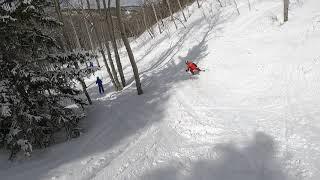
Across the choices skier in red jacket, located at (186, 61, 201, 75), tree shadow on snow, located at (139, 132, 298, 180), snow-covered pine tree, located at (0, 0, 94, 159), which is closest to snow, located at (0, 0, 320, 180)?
tree shadow on snow, located at (139, 132, 298, 180)

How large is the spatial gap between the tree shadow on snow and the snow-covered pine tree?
513cm

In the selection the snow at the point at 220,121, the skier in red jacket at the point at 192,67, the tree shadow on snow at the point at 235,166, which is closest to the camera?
the tree shadow on snow at the point at 235,166

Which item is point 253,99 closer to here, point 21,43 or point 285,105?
point 285,105

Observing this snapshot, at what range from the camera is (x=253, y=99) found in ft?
43.3

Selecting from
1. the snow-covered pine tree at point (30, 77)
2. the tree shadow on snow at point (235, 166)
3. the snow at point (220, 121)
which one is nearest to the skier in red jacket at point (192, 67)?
the snow at point (220, 121)

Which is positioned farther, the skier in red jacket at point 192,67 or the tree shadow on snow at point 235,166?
the skier in red jacket at point 192,67

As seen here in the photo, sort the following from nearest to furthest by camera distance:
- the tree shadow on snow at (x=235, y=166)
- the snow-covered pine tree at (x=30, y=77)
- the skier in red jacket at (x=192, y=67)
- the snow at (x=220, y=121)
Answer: the tree shadow on snow at (x=235, y=166), the snow at (x=220, y=121), the snow-covered pine tree at (x=30, y=77), the skier in red jacket at (x=192, y=67)

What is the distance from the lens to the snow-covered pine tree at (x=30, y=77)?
40.0 ft

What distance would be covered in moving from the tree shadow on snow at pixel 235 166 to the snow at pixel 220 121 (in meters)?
0.03

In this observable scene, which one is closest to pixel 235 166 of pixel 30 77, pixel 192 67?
pixel 30 77

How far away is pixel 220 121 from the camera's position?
11.9 m

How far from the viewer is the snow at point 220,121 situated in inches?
371

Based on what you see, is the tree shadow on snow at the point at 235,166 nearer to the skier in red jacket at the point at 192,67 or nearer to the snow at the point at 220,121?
the snow at the point at 220,121

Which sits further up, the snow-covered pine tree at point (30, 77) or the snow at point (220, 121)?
the snow-covered pine tree at point (30, 77)
